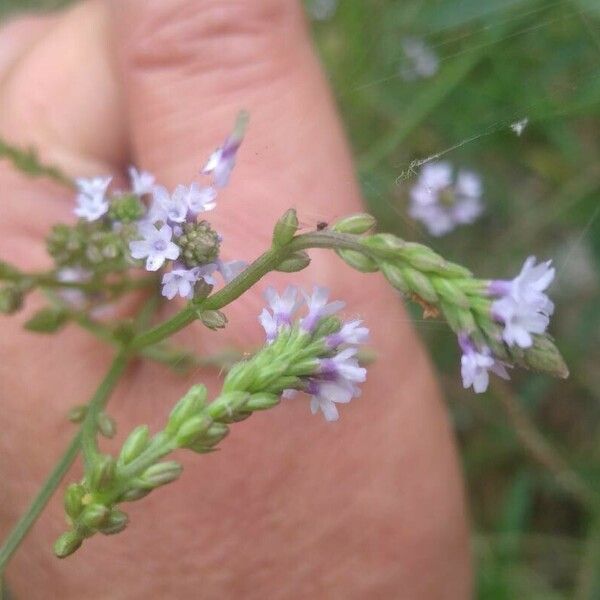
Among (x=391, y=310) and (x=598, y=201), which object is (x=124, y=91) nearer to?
(x=391, y=310)

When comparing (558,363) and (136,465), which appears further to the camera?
(136,465)

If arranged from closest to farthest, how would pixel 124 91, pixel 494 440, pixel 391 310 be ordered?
pixel 391 310 → pixel 124 91 → pixel 494 440

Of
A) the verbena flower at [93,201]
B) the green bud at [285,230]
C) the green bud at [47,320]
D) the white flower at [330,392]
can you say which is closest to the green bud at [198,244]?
the green bud at [285,230]

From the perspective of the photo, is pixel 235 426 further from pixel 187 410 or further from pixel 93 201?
pixel 187 410

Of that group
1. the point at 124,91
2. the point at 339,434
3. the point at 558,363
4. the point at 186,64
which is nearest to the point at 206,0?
the point at 186,64

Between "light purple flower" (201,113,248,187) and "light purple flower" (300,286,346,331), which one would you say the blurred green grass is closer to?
"light purple flower" (201,113,248,187)

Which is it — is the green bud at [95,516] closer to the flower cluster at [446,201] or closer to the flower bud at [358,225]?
the flower bud at [358,225]

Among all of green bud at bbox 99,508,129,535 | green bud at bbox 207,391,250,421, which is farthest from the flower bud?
green bud at bbox 99,508,129,535
